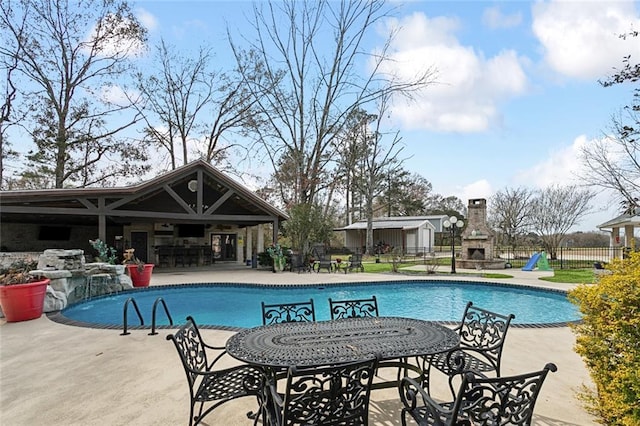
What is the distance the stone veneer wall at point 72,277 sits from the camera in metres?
6.56

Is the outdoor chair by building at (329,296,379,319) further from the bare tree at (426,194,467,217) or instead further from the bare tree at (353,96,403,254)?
the bare tree at (426,194,467,217)

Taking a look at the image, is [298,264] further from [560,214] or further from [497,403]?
[560,214]

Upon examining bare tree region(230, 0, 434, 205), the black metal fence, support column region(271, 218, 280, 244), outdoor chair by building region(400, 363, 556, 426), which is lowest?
the black metal fence

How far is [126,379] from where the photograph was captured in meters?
3.29

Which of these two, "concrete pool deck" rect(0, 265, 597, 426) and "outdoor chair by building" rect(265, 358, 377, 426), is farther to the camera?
"concrete pool deck" rect(0, 265, 597, 426)

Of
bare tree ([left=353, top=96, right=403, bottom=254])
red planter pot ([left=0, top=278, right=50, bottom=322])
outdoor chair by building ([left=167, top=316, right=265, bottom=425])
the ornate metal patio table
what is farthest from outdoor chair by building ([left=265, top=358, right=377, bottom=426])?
bare tree ([left=353, top=96, right=403, bottom=254])

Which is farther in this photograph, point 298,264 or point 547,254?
point 547,254

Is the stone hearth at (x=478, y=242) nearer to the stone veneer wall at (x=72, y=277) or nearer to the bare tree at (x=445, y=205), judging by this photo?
A: the stone veneer wall at (x=72, y=277)

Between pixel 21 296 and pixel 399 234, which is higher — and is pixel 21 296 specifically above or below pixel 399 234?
below

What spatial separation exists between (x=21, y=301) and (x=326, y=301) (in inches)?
241

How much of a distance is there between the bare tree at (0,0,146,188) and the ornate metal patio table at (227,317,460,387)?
19845mm

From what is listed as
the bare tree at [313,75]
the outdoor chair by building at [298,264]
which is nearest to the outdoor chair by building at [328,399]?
the outdoor chair by building at [298,264]

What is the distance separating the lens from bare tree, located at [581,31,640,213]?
10.6m

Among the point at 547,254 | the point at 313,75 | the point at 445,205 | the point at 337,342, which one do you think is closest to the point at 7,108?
the point at 313,75
